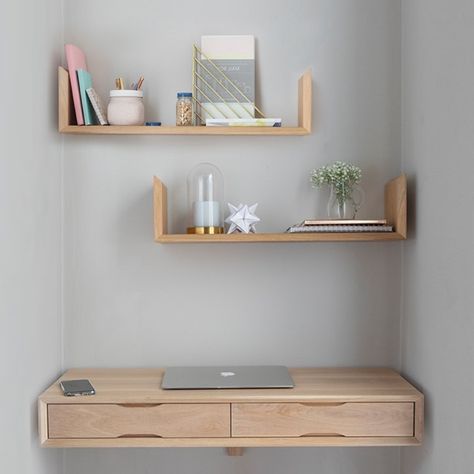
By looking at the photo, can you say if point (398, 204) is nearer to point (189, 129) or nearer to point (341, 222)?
point (341, 222)

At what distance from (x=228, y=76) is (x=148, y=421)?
115 centimetres

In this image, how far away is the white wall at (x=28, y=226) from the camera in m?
1.98

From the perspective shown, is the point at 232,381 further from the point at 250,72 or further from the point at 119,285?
the point at 250,72

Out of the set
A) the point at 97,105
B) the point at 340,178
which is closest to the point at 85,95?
the point at 97,105

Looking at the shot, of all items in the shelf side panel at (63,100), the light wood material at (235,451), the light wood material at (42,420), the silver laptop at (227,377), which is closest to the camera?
→ the light wood material at (42,420)

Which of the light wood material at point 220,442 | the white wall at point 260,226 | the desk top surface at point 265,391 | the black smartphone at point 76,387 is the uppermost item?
the white wall at point 260,226

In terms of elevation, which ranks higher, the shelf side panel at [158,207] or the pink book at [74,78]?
the pink book at [74,78]

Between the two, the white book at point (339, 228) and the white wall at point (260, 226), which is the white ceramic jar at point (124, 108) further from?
the white book at point (339, 228)

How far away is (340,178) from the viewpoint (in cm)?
246

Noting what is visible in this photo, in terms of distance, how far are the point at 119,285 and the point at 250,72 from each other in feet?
2.77

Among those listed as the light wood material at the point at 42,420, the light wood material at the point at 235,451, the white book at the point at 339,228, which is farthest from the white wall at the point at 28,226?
the white book at the point at 339,228

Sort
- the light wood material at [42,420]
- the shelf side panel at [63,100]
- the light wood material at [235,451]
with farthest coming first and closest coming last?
the light wood material at [235,451] < the shelf side panel at [63,100] < the light wood material at [42,420]

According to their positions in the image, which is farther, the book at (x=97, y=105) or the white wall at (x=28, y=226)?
the book at (x=97, y=105)

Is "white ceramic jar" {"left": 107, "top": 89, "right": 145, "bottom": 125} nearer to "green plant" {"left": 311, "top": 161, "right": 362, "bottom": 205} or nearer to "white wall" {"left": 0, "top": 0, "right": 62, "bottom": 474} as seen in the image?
"white wall" {"left": 0, "top": 0, "right": 62, "bottom": 474}
